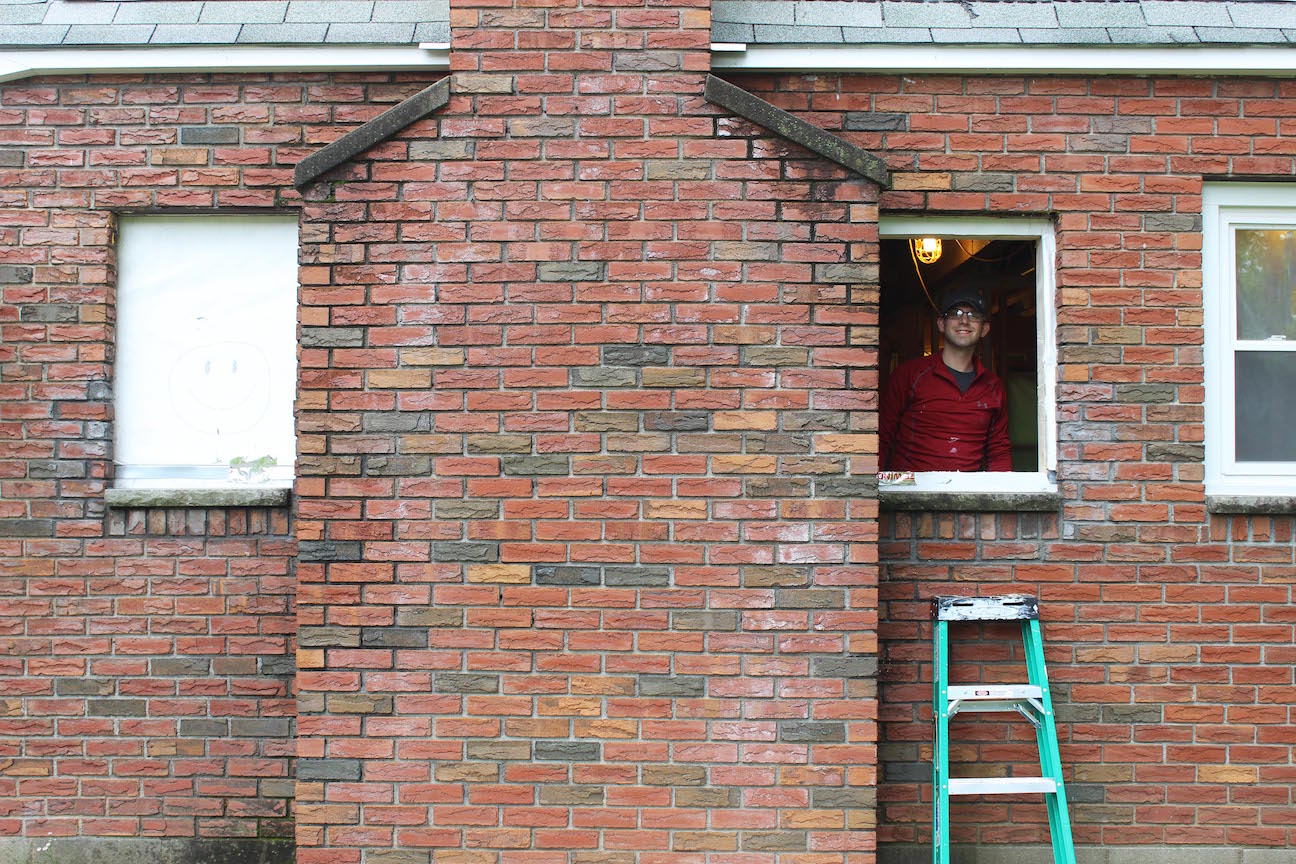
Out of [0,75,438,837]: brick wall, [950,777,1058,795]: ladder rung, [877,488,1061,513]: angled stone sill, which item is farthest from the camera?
[0,75,438,837]: brick wall

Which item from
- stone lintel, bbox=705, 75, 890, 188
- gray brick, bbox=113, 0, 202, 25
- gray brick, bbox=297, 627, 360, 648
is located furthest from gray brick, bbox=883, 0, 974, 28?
gray brick, bbox=297, 627, 360, 648

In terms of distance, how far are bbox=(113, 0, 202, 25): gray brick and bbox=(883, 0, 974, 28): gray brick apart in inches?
125

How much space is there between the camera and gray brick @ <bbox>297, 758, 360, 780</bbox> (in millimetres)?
3855

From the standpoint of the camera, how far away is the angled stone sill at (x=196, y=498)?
171 inches

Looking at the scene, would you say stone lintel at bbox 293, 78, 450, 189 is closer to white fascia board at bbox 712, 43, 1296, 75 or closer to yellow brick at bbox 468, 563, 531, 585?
white fascia board at bbox 712, 43, 1296, 75

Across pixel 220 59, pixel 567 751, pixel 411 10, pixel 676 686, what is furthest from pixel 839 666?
pixel 220 59

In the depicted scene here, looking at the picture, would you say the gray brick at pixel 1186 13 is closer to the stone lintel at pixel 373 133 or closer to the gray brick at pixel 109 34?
the stone lintel at pixel 373 133

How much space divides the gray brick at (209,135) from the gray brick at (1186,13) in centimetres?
417

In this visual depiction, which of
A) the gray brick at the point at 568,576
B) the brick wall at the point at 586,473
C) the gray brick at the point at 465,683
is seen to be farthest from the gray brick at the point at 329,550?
the gray brick at the point at 568,576

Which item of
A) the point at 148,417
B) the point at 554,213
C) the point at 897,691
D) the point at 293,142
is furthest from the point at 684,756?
the point at 293,142

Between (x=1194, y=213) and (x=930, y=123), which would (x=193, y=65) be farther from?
(x=1194, y=213)

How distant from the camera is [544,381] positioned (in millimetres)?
3914

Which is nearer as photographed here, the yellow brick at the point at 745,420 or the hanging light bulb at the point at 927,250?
the yellow brick at the point at 745,420

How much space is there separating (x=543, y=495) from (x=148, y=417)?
2037 millimetres
